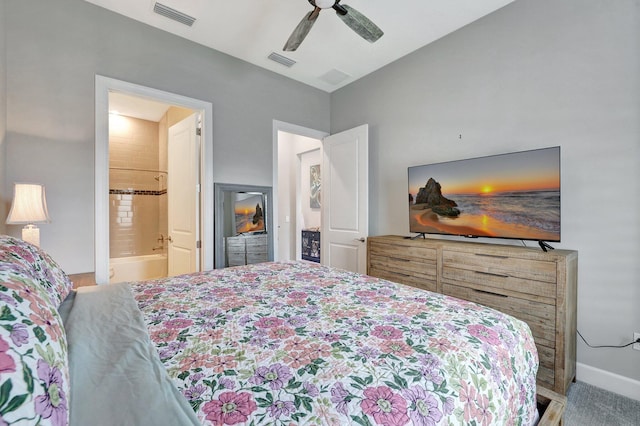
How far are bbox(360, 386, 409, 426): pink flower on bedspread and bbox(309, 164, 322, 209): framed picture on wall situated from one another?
16.3ft

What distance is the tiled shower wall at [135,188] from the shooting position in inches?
175

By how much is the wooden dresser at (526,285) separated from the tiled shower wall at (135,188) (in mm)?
4315

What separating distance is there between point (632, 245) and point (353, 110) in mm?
3020

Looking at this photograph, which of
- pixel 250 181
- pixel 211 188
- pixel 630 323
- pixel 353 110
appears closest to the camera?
pixel 630 323

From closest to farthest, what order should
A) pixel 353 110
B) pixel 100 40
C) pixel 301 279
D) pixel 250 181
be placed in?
1. pixel 301 279
2. pixel 100 40
3. pixel 250 181
4. pixel 353 110

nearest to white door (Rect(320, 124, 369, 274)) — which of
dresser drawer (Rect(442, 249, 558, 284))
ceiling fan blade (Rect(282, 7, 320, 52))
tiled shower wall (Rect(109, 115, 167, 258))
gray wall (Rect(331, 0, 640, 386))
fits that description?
gray wall (Rect(331, 0, 640, 386))

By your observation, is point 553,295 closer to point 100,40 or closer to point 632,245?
point 632,245

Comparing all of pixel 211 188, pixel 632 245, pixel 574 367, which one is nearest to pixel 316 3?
pixel 211 188

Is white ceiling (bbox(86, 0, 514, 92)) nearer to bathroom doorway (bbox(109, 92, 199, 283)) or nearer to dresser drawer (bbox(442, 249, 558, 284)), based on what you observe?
bathroom doorway (bbox(109, 92, 199, 283))

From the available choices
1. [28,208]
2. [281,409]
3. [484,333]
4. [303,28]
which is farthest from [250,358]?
[303,28]

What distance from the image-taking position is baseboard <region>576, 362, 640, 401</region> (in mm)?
1878

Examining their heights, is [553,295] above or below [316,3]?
below

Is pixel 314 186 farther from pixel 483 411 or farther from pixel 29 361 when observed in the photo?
pixel 29 361

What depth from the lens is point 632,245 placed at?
189cm
